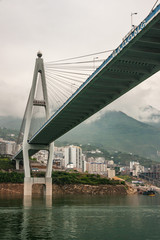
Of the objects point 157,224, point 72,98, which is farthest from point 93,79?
point 157,224

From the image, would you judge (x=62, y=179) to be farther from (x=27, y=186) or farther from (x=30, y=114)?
(x=30, y=114)

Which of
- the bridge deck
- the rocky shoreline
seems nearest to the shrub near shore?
the rocky shoreline

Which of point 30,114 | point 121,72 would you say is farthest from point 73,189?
point 121,72

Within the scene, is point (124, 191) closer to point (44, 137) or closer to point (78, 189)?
point (78, 189)

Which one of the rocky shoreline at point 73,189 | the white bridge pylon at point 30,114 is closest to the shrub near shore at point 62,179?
the rocky shoreline at point 73,189

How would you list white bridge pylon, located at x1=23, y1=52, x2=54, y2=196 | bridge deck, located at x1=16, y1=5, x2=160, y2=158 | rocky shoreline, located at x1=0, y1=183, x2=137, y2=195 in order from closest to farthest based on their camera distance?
bridge deck, located at x1=16, y1=5, x2=160, y2=158
white bridge pylon, located at x1=23, y1=52, x2=54, y2=196
rocky shoreline, located at x1=0, y1=183, x2=137, y2=195

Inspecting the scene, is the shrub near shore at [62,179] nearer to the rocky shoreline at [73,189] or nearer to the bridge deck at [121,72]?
the rocky shoreline at [73,189]

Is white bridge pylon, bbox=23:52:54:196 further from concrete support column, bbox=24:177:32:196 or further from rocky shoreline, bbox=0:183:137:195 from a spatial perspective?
rocky shoreline, bbox=0:183:137:195
